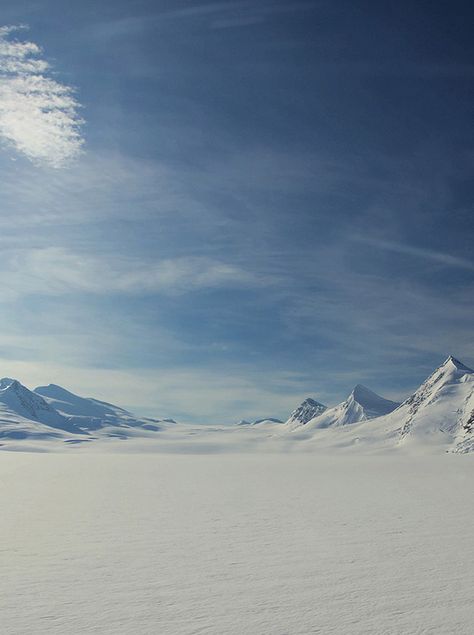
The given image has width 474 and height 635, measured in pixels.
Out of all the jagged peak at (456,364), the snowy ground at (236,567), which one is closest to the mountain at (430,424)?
the jagged peak at (456,364)

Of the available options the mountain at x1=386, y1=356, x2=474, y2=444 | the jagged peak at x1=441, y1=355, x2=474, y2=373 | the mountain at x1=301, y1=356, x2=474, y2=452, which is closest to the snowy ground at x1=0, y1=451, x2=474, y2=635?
the mountain at x1=301, y1=356, x2=474, y2=452

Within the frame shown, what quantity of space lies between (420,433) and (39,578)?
119 meters

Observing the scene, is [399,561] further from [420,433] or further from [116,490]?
[420,433]

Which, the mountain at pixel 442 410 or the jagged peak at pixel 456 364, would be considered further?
the jagged peak at pixel 456 364

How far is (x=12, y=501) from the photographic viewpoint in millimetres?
25328

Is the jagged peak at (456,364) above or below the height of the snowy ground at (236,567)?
above

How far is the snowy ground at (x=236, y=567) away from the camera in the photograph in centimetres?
911

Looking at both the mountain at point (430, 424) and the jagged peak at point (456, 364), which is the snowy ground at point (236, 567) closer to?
the mountain at point (430, 424)

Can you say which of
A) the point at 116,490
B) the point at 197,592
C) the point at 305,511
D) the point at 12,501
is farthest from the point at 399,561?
the point at 116,490

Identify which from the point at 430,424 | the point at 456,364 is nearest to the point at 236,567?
the point at 430,424

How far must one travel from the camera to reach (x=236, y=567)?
12703 millimetres

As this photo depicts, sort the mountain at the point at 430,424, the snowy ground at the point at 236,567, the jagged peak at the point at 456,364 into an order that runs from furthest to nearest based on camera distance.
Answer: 1. the jagged peak at the point at 456,364
2. the mountain at the point at 430,424
3. the snowy ground at the point at 236,567

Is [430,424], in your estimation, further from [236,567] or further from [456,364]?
[236,567]

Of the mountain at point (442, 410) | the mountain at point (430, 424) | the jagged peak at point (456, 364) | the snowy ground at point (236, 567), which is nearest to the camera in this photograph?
the snowy ground at point (236, 567)
